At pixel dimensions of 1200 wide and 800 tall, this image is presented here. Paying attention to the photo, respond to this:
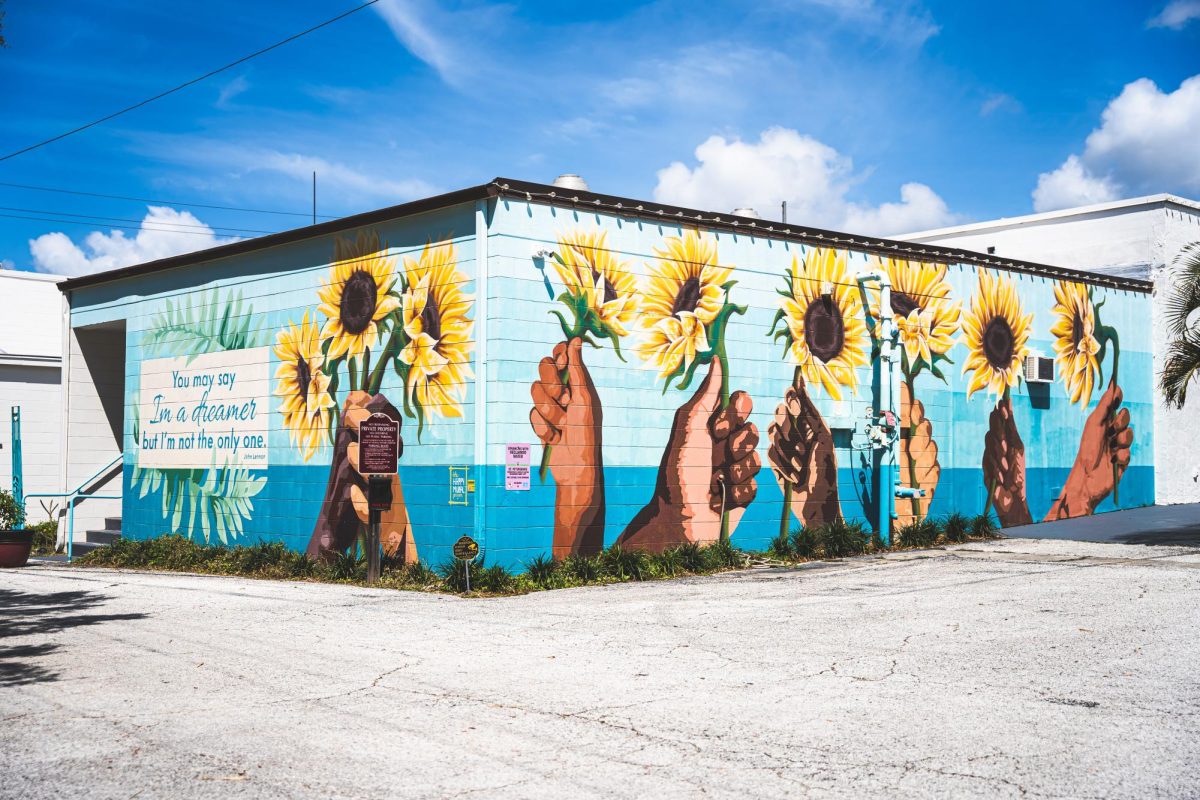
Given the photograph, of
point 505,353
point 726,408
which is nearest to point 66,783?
point 505,353

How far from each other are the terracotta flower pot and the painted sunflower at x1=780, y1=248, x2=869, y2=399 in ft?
44.8

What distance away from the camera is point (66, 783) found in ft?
19.8

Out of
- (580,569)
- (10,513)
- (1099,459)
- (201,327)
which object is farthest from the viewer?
(1099,459)

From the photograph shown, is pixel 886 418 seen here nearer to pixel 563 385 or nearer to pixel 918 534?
pixel 918 534

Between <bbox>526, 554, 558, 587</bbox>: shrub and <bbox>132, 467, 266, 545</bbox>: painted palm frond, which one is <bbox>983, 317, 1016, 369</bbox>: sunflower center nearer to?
<bbox>526, 554, 558, 587</bbox>: shrub

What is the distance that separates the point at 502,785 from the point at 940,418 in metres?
17.0

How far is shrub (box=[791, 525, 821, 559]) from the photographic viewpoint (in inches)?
720

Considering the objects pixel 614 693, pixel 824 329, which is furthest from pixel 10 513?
pixel 614 693

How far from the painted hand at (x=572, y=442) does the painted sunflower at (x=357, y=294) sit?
271 cm

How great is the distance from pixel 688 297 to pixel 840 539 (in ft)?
16.1

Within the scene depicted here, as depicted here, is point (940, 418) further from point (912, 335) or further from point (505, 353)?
point (505, 353)

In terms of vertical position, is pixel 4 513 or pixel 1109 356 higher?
pixel 1109 356

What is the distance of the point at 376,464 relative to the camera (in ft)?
51.3

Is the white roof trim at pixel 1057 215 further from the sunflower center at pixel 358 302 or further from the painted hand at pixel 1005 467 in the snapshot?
the sunflower center at pixel 358 302
